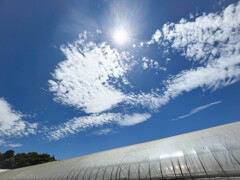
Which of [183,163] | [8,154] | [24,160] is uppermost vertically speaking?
[8,154]

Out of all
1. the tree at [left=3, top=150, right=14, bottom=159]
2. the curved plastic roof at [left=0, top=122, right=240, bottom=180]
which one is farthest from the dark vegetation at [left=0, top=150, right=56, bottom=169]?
the curved plastic roof at [left=0, top=122, right=240, bottom=180]

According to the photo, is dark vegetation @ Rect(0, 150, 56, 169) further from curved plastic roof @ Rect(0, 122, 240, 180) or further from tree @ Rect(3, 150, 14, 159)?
curved plastic roof @ Rect(0, 122, 240, 180)

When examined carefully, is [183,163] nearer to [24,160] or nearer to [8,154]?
[24,160]

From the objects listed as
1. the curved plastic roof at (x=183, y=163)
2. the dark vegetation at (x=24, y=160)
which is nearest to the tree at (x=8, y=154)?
the dark vegetation at (x=24, y=160)

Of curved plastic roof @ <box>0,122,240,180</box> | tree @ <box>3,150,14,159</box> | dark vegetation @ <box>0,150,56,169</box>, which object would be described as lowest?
curved plastic roof @ <box>0,122,240,180</box>

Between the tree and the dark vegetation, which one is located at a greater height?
the tree

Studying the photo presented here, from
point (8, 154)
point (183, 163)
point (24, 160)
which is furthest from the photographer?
point (8, 154)

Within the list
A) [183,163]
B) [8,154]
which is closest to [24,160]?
[8,154]

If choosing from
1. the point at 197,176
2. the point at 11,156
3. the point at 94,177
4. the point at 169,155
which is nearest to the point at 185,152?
Result: the point at 169,155

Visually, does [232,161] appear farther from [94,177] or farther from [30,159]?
[30,159]

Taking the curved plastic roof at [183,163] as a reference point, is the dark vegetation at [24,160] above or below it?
above

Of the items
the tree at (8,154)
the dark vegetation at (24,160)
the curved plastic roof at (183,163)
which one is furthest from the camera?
the tree at (8,154)

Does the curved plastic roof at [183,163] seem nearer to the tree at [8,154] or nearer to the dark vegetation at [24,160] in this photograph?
the dark vegetation at [24,160]

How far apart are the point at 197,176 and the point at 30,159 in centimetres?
7345
